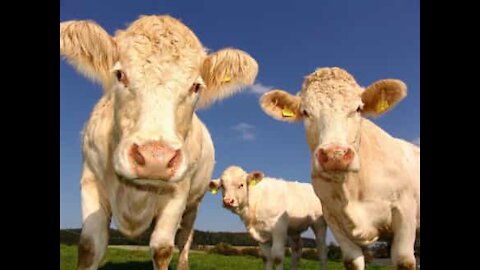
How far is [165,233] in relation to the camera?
493cm

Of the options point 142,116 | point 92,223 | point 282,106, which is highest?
point 282,106

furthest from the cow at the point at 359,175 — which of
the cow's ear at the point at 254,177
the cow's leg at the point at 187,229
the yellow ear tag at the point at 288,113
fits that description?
the cow's ear at the point at 254,177

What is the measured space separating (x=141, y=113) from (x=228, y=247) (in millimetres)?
18147

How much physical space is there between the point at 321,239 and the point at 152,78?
10.6 m

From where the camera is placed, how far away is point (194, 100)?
4625 millimetres

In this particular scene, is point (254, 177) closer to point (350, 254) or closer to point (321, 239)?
point (321, 239)

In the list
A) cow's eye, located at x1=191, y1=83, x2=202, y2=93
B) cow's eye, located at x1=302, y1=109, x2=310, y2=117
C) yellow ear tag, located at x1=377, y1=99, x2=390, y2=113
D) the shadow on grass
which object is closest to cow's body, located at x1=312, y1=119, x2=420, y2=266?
yellow ear tag, located at x1=377, y1=99, x2=390, y2=113

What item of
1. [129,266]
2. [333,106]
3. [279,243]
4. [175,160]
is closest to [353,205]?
[333,106]

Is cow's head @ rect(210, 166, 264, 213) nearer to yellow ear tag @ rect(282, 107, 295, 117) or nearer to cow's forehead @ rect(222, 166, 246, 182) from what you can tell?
cow's forehead @ rect(222, 166, 246, 182)

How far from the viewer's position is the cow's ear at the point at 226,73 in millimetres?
5164

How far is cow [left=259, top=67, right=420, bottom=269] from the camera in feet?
19.9

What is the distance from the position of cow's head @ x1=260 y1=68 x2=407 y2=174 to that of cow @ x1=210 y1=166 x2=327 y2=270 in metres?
6.60
